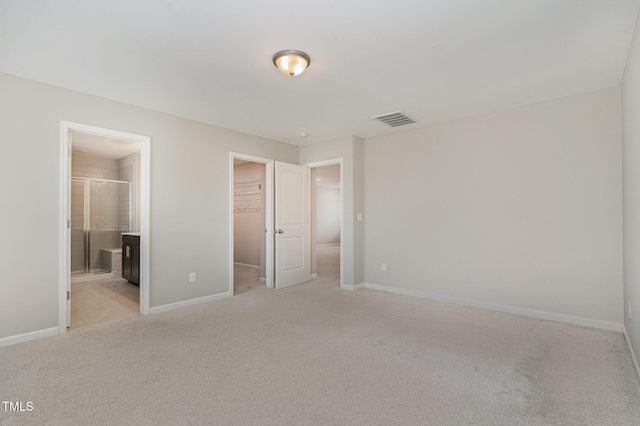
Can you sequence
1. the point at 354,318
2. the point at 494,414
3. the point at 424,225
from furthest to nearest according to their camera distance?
the point at 424,225
the point at 354,318
the point at 494,414

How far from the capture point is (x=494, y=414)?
6.28 ft

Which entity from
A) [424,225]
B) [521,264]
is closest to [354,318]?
[424,225]

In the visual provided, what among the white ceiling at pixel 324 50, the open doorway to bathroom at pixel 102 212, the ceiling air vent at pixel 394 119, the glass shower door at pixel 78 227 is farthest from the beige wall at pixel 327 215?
the white ceiling at pixel 324 50

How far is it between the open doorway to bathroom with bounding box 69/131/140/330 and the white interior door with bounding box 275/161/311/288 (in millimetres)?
2228

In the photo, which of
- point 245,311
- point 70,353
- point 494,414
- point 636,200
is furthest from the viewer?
point 245,311

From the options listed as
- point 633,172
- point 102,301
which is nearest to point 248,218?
point 102,301

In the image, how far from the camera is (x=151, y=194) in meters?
3.92

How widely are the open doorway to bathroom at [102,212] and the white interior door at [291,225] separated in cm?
223

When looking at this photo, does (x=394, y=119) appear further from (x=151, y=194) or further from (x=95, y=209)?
(x=95, y=209)

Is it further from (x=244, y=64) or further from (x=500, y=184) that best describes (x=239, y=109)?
(x=500, y=184)

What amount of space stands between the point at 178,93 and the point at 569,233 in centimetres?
446

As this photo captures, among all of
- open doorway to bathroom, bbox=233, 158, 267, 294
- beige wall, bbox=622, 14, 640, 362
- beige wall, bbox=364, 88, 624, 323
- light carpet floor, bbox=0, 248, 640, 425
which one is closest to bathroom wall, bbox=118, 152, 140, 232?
open doorway to bathroom, bbox=233, 158, 267, 294

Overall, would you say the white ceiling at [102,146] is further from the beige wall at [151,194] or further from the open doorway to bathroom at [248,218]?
the open doorway to bathroom at [248,218]

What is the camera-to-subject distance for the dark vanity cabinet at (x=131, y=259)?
516 cm
